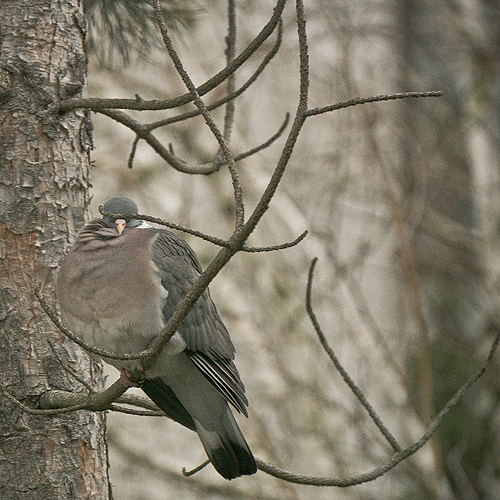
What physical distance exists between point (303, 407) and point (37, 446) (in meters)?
3.66

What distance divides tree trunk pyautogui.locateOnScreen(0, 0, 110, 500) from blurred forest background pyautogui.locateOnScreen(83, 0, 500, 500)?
251cm

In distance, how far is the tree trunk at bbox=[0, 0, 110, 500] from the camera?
6.95ft

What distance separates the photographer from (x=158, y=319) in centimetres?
206

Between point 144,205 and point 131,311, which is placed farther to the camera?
point 144,205

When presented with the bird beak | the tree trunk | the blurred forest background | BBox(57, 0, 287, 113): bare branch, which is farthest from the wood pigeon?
the blurred forest background

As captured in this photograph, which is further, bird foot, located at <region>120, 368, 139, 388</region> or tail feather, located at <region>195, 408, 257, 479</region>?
tail feather, located at <region>195, 408, 257, 479</region>

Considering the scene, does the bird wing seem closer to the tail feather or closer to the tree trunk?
the tail feather

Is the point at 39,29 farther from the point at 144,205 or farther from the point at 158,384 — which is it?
the point at 144,205

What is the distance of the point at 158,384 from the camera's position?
2.31 meters

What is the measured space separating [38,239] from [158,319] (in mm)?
510

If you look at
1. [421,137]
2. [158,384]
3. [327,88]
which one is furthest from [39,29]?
[421,137]

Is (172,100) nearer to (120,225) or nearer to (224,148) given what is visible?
(120,225)

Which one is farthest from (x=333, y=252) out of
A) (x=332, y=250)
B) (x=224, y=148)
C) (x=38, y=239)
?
(x=224, y=148)

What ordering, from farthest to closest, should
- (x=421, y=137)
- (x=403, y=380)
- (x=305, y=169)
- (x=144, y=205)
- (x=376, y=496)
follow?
(x=421, y=137) < (x=305, y=169) < (x=144, y=205) < (x=376, y=496) < (x=403, y=380)
